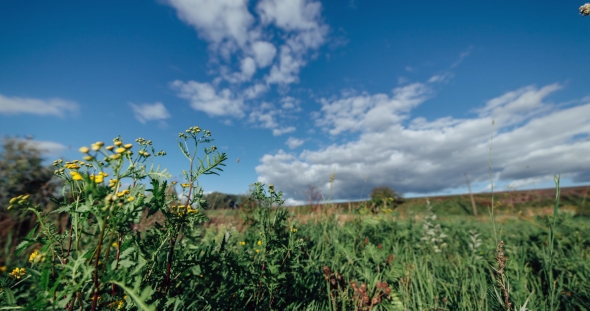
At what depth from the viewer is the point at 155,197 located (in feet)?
3.44

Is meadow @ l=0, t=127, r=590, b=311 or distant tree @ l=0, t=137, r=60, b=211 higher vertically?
distant tree @ l=0, t=137, r=60, b=211

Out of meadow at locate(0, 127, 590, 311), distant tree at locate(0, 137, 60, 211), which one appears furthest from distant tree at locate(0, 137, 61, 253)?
meadow at locate(0, 127, 590, 311)

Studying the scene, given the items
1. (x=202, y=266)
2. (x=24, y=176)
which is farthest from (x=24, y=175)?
(x=202, y=266)

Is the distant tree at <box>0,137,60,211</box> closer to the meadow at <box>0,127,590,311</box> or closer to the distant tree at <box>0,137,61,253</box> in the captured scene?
the distant tree at <box>0,137,61,253</box>

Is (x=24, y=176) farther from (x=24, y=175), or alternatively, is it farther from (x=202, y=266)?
(x=202, y=266)

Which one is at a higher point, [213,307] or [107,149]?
[107,149]

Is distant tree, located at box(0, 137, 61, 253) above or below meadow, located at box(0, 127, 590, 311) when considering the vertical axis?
above

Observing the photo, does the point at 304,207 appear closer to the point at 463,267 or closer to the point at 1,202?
the point at 463,267

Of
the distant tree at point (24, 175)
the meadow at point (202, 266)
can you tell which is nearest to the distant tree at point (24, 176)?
the distant tree at point (24, 175)

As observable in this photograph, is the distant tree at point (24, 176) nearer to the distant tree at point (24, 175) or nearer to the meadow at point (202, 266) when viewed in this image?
the distant tree at point (24, 175)

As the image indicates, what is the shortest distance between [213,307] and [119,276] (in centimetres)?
93

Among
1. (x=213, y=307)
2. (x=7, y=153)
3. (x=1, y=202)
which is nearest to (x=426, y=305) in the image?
(x=213, y=307)

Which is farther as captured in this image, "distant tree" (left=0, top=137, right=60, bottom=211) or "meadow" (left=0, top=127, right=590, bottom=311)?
"distant tree" (left=0, top=137, right=60, bottom=211)

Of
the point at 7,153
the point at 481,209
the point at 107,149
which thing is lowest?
the point at 481,209
